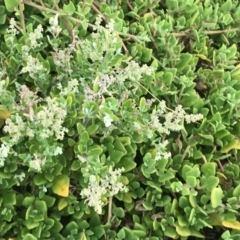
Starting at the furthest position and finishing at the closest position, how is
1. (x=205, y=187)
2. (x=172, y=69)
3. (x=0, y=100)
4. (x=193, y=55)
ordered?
1. (x=193, y=55)
2. (x=172, y=69)
3. (x=205, y=187)
4. (x=0, y=100)

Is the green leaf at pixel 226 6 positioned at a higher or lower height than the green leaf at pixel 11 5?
lower

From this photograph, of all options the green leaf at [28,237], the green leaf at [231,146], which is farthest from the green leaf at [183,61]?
the green leaf at [28,237]

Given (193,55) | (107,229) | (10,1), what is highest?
(10,1)

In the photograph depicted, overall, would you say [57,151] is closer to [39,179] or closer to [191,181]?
[39,179]

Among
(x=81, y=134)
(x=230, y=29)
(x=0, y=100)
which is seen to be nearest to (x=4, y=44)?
(x=0, y=100)

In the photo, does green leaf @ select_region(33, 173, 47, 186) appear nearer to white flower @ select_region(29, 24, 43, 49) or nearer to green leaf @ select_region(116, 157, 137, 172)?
green leaf @ select_region(116, 157, 137, 172)

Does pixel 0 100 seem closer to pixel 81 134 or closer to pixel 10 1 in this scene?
pixel 81 134

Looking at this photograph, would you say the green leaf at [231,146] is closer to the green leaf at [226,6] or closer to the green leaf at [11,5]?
the green leaf at [226,6]

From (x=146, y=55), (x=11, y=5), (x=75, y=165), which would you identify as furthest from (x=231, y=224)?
(x=11, y=5)
